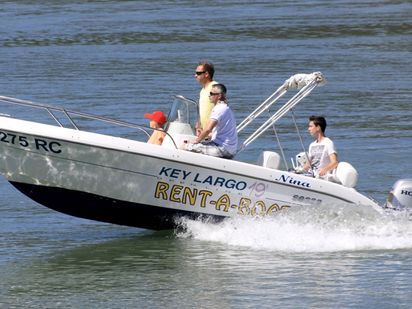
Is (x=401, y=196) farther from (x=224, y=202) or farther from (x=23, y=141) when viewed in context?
(x=23, y=141)

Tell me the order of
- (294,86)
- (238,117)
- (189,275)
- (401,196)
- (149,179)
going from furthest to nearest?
1. (238,117)
2. (294,86)
3. (401,196)
4. (149,179)
5. (189,275)

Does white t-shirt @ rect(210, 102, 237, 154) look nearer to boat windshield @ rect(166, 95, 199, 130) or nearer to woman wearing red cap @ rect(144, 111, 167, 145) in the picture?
boat windshield @ rect(166, 95, 199, 130)

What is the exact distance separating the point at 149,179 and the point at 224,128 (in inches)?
37.8

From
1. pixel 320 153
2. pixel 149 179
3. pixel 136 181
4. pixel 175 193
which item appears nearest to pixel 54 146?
pixel 136 181

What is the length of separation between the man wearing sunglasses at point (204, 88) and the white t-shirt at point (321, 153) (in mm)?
1190

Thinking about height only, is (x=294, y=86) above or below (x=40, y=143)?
above

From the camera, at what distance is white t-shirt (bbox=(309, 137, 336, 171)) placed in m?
13.6

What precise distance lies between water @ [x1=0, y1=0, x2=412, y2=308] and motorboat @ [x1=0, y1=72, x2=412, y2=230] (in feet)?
0.82

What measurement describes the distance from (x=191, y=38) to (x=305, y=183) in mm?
20065

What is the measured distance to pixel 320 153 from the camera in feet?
44.9

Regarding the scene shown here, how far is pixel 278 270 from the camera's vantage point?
40.6ft

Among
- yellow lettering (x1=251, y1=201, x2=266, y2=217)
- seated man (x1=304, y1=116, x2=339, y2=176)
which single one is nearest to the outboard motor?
seated man (x1=304, y1=116, x2=339, y2=176)

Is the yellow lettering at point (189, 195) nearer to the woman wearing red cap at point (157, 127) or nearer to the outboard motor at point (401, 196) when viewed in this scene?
the woman wearing red cap at point (157, 127)

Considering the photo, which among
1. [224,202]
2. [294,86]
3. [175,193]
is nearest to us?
[175,193]
